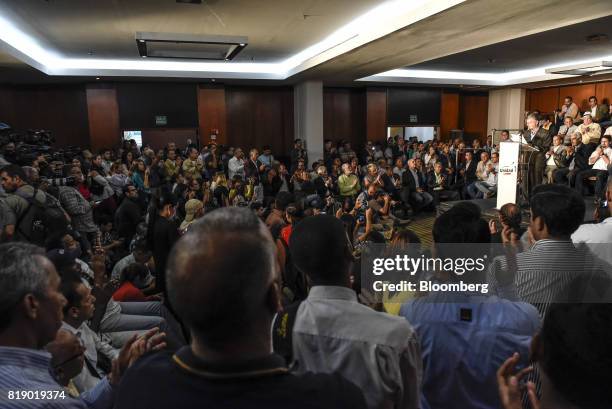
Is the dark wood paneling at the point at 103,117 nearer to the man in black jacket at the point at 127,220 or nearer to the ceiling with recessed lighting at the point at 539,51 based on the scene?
the man in black jacket at the point at 127,220

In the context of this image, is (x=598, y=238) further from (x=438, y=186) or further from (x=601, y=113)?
(x=601, y=113)

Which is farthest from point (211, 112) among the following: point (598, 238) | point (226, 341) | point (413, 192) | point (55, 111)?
point (226, 341)

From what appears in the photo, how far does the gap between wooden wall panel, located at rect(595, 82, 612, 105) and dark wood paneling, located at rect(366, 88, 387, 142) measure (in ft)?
19.0

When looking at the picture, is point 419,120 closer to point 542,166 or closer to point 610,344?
point 542,166

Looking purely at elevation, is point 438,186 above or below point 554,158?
below

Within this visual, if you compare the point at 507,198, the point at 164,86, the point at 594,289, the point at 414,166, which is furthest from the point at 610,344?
the point at 164,86

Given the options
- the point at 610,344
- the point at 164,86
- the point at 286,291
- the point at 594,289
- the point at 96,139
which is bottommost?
the point at 286,291

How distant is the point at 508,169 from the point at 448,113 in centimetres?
845

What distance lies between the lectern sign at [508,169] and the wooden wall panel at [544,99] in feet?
29.2

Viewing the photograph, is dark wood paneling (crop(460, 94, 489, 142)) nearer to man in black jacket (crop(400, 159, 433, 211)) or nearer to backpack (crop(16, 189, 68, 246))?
man in black jacket (crop(400, 159, 433, 211))

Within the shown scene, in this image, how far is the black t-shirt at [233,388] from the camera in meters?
0.67

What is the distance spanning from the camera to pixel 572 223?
1.87 m

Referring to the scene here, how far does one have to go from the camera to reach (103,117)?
10.3 meters

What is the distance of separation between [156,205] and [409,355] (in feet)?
10.8
